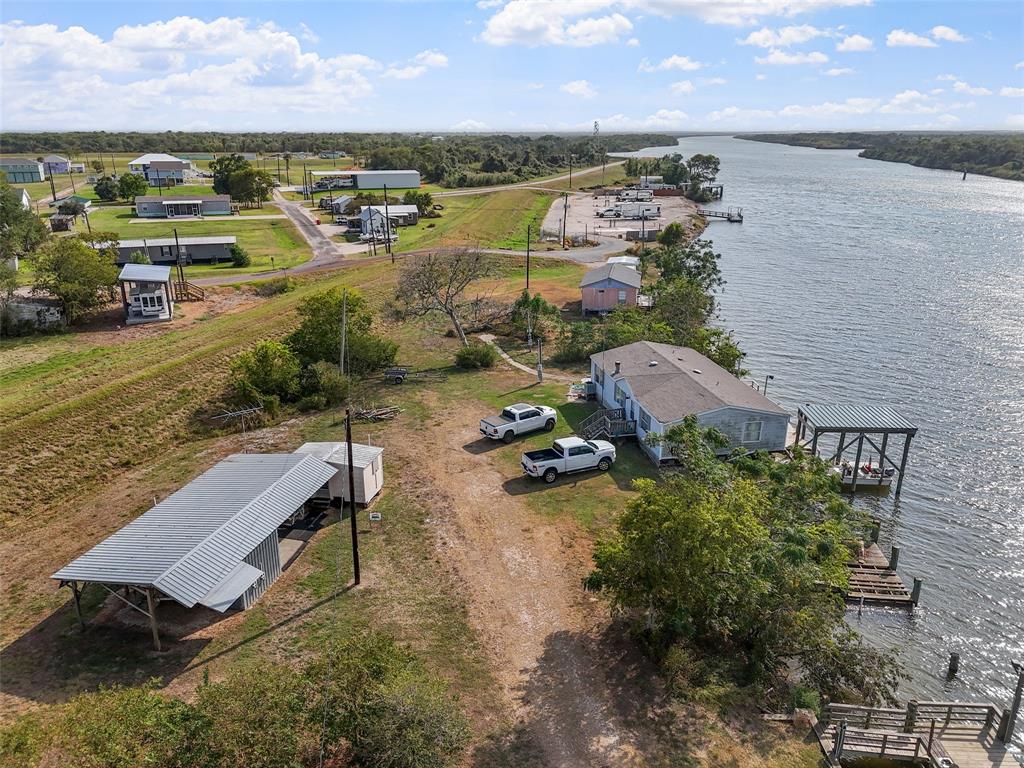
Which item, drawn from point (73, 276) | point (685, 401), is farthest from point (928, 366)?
point (73, 276)

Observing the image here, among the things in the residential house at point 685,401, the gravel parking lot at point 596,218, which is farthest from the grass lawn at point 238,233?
the residential house at point 685,401

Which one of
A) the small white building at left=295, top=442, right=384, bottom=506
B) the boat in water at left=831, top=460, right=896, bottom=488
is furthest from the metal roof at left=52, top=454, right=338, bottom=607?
the boat in water at left=831, top=460, right=896, bottom=488

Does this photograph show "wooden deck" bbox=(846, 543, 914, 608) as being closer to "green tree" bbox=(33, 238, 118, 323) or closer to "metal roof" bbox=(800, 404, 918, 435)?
"metal roof" bbox=(800, 404, 918, 435)

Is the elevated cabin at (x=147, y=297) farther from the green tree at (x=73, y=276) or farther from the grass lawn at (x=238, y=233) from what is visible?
the grass lawn at (x=238, y=233)

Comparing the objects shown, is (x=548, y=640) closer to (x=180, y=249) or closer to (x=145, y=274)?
(x=145, y=274)

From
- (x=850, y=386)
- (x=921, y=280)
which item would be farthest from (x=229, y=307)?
(x=921, y=280)

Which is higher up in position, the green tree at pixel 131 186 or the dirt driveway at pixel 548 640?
the green tree at pixel 131 186

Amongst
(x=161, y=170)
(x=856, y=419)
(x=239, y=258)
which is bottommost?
(x=856, y=419)
